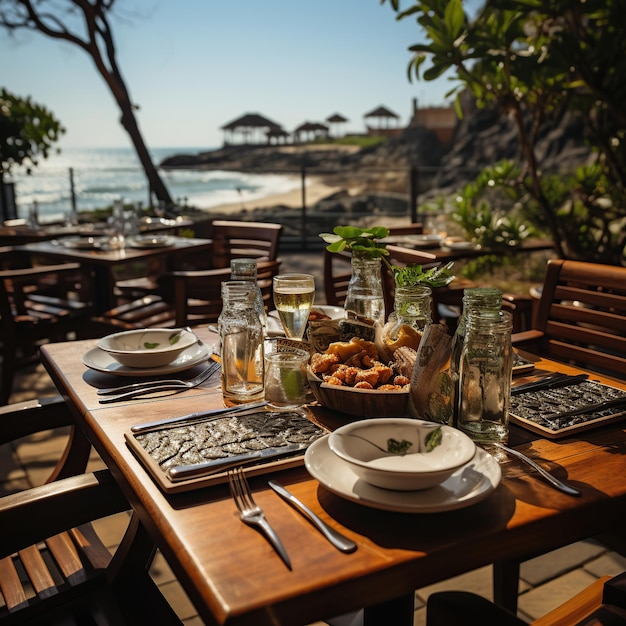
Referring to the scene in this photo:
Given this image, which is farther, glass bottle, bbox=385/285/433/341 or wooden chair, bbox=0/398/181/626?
glass bottle, bbox=385/285/433/341

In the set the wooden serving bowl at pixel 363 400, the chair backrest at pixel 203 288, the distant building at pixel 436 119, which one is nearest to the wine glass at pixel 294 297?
the wooden serving bowl at pixel 363 400

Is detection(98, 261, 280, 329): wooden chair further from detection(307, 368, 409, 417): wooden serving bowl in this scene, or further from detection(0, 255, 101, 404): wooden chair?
detection(307, 368, 409, 417): wooden serving bowl

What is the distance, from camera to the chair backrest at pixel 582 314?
1.81 m

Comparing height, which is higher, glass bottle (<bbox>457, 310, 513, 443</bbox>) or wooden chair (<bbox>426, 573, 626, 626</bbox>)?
glass bottle (<bbox>457, 310, 513, 443</bbox>)

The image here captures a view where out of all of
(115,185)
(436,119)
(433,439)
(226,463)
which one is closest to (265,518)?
(226,463)

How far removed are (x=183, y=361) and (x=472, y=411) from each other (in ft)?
2.37

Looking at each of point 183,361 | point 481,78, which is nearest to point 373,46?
point 481,78

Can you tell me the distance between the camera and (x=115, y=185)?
111ft

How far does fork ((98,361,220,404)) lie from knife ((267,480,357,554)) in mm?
495

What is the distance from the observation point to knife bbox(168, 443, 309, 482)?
3.11ft

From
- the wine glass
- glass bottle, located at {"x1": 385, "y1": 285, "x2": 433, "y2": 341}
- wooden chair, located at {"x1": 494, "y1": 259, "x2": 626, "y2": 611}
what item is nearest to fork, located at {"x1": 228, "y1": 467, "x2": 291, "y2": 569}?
glass bottle, located at {"x1": 385, "y1": 285, "x2": 433, "y2": 341}

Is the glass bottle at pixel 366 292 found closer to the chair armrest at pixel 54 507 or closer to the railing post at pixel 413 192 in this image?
the chair armrest at pixel 54 507

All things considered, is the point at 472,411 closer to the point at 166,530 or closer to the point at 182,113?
the point at 166,530

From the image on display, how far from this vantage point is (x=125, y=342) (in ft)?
5.34
